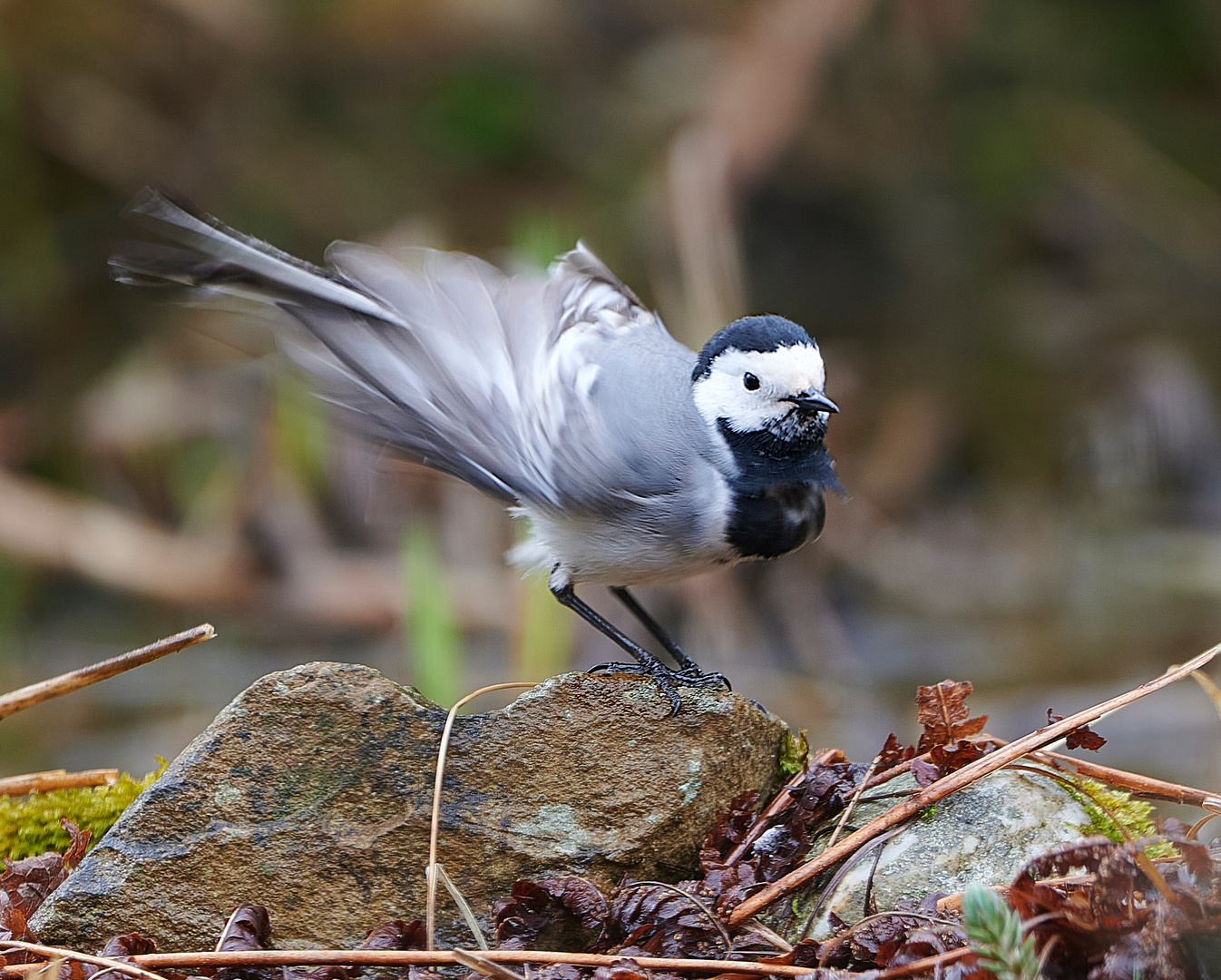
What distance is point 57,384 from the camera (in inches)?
364

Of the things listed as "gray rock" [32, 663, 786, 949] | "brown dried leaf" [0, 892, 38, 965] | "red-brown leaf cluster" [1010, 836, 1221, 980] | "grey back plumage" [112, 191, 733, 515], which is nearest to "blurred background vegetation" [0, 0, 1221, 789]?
"grey back plumage" [112, 191, 733, 515]

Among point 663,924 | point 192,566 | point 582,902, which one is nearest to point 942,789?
point 663,924

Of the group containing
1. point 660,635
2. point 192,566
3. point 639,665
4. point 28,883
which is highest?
point 192,566

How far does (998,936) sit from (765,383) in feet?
4.97

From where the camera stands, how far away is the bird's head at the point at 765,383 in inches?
112

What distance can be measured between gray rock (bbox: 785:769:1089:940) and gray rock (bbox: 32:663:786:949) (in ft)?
1.05

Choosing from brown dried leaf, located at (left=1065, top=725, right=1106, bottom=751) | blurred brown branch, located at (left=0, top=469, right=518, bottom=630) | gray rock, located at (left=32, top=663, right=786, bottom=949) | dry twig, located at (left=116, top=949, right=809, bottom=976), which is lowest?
dry twig, located at (left=116, top=949, right=809, bottom=976)

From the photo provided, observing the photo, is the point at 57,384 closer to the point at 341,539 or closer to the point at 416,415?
the point at 341,539

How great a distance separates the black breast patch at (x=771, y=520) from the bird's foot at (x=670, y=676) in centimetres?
28

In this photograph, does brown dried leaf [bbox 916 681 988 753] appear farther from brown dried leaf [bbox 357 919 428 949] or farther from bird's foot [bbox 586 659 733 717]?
brown dried leaf [bbox 357 919 428 949]

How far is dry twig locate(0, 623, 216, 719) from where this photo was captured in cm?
232

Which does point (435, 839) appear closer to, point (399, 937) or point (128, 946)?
point (399, 937)

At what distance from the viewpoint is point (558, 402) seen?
2.94 m

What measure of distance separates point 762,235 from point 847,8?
8.71 feet
